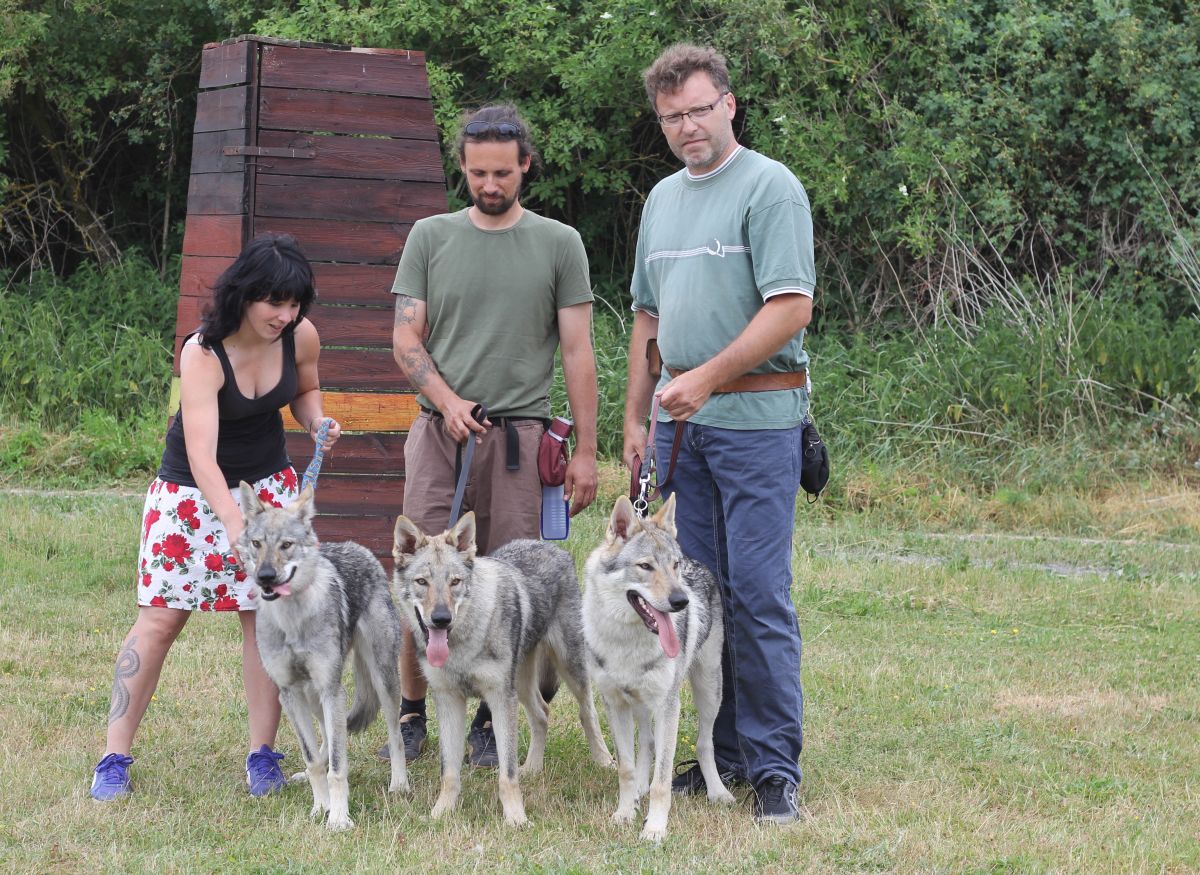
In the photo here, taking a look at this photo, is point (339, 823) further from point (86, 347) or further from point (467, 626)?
point (86, 347)

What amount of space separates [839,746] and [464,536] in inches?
77.6

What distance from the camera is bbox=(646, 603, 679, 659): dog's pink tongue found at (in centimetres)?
439

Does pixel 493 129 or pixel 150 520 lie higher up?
pixel 493 129

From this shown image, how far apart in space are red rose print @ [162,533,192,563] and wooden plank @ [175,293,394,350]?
2.53 metres

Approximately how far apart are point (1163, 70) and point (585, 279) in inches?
381

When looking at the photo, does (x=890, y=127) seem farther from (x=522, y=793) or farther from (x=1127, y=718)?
(x=522, y=793)

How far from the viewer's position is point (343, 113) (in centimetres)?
725

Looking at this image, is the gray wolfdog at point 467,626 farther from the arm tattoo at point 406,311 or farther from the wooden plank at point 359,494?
the wooden plank at point 359,494

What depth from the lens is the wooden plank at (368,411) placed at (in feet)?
23.6

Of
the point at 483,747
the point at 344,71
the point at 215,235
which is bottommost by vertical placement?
the point at 483,747

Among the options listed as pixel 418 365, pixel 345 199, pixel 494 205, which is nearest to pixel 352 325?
pixel 345 199

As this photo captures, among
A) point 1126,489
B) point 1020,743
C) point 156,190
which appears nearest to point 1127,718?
point 1020,743

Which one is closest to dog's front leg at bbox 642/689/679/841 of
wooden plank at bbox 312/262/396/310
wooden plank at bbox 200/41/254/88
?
wooden plank at bbox 312/262/396/310

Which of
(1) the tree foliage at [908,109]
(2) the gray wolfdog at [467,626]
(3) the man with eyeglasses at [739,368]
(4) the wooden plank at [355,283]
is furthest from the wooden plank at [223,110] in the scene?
(1) the tree foliage at [908,109]
